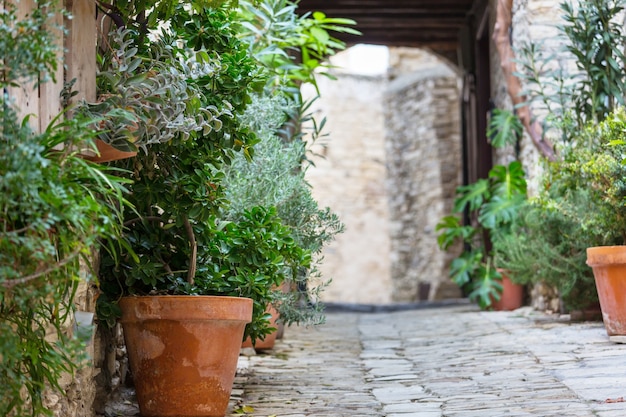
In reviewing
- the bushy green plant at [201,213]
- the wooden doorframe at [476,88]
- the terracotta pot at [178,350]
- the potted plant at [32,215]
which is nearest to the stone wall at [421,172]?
the wooden doorframe at [476,88]

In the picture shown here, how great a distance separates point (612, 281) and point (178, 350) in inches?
89.0

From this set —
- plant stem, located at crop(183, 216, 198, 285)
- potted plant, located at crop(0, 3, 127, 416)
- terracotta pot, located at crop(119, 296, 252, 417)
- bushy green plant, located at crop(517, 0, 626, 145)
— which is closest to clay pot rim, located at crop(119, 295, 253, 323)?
terracotta pot, located at crop(119, 296, 252, 417)

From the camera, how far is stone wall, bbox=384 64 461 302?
13234 mm

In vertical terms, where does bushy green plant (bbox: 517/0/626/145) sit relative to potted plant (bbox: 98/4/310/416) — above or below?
above

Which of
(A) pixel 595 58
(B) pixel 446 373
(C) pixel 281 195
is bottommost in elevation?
(B) pixel 446 373

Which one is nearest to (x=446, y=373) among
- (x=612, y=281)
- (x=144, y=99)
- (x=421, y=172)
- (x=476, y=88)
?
(x=612, y=281)

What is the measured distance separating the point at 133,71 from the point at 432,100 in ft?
35.2

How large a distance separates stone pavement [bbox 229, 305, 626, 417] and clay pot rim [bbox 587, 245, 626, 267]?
392 mm

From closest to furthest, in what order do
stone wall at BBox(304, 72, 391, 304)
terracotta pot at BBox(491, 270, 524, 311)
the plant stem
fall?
the plant stem < terracotta pot at BBox(491, 270, 524, 311) < stone wall at BBox(304, 72, 391, 304)

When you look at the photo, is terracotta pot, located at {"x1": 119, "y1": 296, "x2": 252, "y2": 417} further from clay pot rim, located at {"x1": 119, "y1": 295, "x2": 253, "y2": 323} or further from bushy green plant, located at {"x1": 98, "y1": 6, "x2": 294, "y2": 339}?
bushy green plant, located at {"x1": 98, "y1": 6, "x2": 294, "y2": 339}

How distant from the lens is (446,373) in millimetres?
4137

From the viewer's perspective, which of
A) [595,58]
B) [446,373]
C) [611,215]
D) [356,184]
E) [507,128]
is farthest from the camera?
[356,184]

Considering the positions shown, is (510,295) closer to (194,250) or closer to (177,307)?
(194,250)

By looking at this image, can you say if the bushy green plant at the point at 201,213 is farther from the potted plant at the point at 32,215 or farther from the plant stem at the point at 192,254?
the potted plant at the point at 32,215
